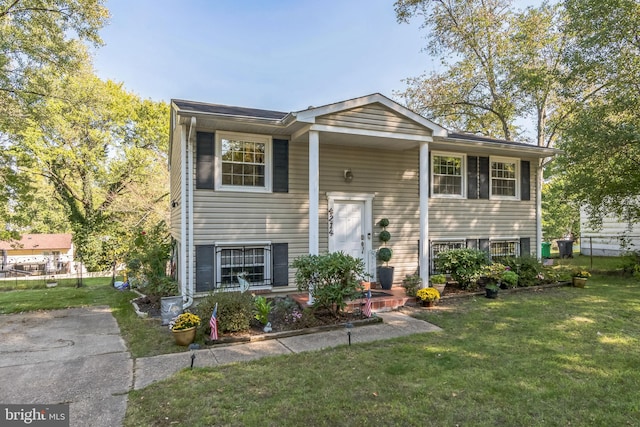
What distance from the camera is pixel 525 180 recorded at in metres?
10.0

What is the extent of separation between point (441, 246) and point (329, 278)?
4547 mm

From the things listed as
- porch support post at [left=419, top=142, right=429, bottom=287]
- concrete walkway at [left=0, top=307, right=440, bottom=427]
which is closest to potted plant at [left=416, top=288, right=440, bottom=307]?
porch support post at [left=419, top=142, right=429, bottom=287]

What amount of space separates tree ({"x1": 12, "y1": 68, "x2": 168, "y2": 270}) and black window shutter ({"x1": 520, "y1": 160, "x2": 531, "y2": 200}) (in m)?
15.5

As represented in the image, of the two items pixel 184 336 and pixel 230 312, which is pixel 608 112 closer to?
pixel 230 312

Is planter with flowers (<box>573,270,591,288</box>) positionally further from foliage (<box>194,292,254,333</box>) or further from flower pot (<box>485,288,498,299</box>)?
foliage (<box>194,292,254,333</box>)

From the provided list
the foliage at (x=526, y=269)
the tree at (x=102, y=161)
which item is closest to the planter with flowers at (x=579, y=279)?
the foliage at (x=526, y=269)

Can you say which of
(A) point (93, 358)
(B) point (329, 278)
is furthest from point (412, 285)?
(A) point (93, 358)

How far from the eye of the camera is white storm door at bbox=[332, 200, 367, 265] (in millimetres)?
8016

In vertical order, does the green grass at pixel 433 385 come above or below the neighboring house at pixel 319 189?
below

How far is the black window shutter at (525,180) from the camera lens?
998cm

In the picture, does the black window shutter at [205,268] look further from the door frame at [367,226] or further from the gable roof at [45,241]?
the gable roof at [45,241]

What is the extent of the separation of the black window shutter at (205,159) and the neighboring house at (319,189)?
2 centimetres

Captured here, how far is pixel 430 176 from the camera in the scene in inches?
354

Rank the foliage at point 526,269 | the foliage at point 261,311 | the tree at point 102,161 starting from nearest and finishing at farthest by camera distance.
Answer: the foliage at point 261,311, the foliage at point 526,269, the tree at point 102,161
